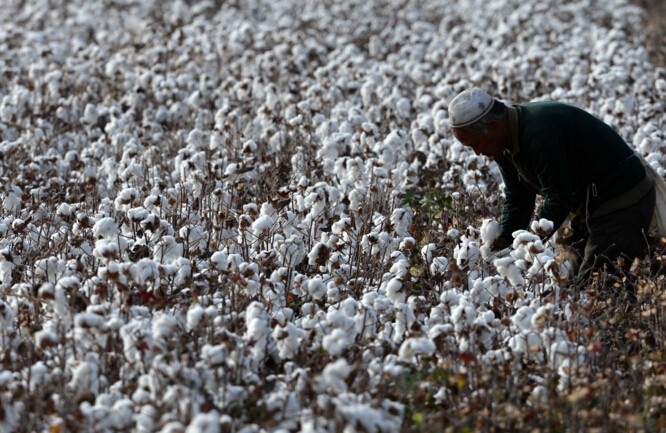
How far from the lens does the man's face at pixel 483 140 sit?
514 centimetres

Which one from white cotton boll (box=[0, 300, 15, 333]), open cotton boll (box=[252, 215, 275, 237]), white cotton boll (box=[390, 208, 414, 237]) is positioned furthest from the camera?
white cotton boll (box=[390, 208, 414, 237])

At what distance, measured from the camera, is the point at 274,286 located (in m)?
5.02

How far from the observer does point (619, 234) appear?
561 centimetres

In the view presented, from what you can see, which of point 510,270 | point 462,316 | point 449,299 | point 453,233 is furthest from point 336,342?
point 453,233

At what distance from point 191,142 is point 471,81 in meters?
3.24

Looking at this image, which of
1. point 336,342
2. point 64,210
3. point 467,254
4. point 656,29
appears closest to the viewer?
point 336,342

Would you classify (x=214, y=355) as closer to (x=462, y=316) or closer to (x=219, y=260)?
(x=219, y=260)

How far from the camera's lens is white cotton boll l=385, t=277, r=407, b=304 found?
4.79 meters

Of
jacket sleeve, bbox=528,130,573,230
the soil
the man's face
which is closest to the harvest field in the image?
jacket sleeve, bbox=528,130,573,230

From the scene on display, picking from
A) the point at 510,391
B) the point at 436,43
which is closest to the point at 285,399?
the point at 510,391

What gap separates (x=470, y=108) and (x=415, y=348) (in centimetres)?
143

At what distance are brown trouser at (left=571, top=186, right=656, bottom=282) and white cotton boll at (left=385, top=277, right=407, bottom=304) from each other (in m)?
1.17

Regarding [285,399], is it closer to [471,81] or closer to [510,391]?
[510,391]

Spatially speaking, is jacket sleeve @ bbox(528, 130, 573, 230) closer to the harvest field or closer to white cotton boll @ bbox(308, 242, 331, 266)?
the harvest field
